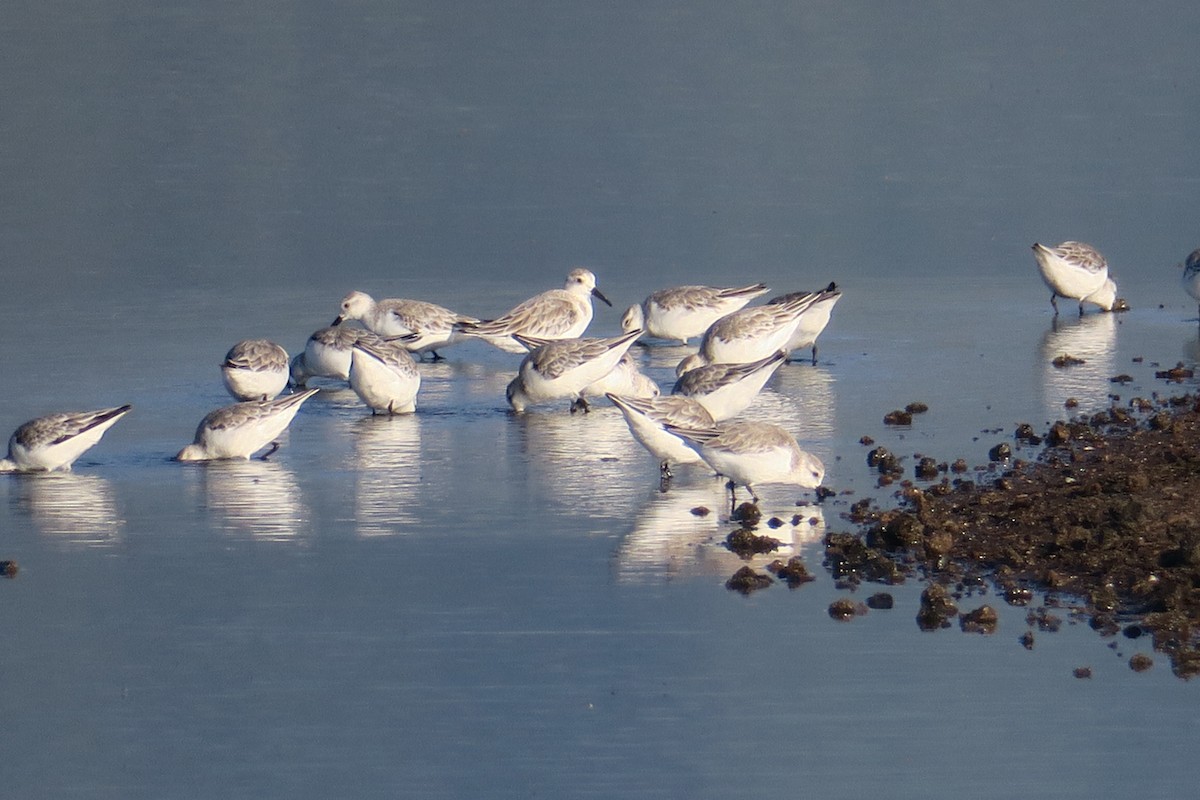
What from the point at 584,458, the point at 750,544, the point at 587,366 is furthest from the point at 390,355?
the point at 750,544

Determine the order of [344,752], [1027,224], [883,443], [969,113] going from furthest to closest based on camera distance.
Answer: [969,113], [1027,224], [883,443], [344,752]

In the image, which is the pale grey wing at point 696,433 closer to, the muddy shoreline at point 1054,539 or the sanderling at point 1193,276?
the muddy shoreline at point 1054,539

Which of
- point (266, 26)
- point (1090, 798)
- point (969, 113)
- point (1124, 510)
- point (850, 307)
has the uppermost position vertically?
point (266, 26)

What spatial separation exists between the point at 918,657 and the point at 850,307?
31.9 feet

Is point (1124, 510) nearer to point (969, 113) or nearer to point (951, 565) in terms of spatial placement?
point (951, 565)

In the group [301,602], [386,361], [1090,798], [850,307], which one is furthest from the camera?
[850,307]

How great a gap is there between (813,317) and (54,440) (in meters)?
6.04

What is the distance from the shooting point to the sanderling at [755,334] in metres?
15.0

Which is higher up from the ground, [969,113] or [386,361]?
[969,113]

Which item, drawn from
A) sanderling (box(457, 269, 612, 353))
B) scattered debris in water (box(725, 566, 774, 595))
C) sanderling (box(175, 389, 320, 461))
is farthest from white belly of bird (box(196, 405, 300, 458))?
scattered debris in water (box(725, 566, 774, 595))

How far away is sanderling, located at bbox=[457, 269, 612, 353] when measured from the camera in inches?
625

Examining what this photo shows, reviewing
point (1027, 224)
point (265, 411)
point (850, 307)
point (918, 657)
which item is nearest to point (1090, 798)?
point (918, 657)

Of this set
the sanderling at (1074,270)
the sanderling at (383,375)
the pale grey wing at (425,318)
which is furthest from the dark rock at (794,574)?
the sanderling at (1074,270)

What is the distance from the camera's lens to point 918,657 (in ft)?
26.9
